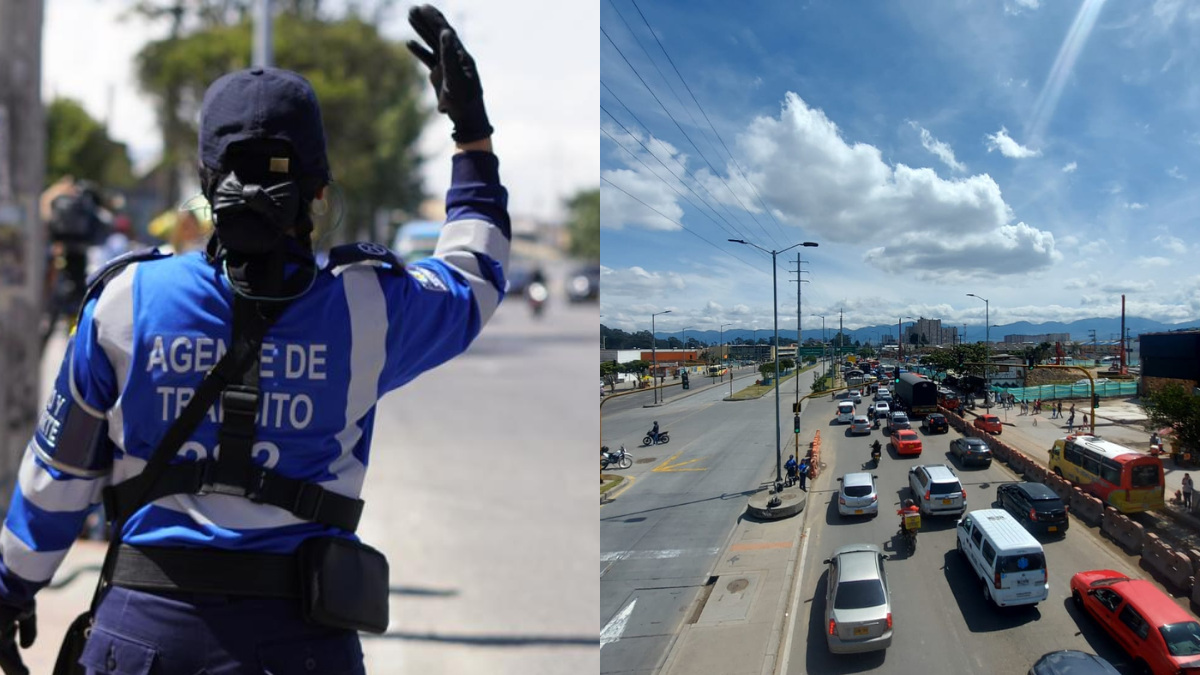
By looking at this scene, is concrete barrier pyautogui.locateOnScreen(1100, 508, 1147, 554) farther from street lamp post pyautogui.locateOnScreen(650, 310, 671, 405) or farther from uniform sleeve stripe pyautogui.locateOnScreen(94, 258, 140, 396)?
uniform sleeve stripe pyautogui.locateOnScreen(94, 258, 140, 396)

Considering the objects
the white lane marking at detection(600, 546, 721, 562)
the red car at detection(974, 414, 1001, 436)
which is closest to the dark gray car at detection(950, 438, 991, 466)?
the red car at detection(974, 414, 1001, 436)

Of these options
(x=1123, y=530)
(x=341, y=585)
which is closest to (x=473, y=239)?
(x=341, y=585)

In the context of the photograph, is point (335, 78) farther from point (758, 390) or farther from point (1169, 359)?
point (1169, 359)

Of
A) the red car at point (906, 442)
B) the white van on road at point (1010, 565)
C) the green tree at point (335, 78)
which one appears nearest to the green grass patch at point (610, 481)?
the red car at point (906, 442)

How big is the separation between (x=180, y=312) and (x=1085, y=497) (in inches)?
86.0

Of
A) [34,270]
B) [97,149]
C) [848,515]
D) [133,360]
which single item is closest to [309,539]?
[133,360]

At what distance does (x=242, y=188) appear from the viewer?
5.60 ft

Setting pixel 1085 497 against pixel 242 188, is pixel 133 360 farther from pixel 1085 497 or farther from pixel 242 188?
pixel 1085 497

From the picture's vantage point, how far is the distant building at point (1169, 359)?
6.52 feet

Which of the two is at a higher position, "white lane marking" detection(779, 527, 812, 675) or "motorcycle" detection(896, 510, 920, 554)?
"motorcycle" detection(896, 510, 920, 554)

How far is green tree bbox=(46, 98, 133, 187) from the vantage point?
52.7 metres

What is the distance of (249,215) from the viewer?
1713 mm

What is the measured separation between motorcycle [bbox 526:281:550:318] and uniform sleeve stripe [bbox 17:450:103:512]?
36156 millimetres

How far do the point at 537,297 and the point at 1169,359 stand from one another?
36153mm
